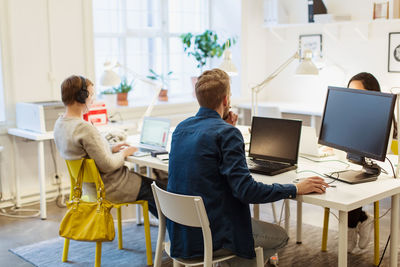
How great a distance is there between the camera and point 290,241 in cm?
365

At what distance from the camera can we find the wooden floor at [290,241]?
3330 millimetres

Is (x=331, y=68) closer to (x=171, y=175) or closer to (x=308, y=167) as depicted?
(x=308, y=167)

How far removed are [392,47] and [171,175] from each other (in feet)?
11.5

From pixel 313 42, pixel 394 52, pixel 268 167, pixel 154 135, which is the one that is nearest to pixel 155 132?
→ pixel 154 135

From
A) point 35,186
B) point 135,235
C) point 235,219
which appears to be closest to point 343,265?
point 235,219

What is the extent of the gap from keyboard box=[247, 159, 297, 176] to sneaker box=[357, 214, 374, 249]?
2.53 ft

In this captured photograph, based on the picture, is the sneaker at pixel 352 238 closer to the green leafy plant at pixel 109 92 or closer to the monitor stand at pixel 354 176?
the monitor stand at pixel 354 176

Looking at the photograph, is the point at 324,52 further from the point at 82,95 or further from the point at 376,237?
the point at 82,95

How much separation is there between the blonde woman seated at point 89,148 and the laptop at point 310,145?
0.98m

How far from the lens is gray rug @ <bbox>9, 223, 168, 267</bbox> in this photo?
334 centimetres

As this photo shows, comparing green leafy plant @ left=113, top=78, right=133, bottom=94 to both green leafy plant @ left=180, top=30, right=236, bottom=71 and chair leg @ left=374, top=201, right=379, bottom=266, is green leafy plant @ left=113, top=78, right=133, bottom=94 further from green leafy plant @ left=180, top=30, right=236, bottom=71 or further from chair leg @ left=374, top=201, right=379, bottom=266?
chair leg @ left=374, top=201, right=379, bottom=266

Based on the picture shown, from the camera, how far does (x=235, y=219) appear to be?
2.32 meters

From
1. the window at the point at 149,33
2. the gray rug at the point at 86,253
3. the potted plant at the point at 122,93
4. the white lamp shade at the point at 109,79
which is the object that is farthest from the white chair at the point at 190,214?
the window at the point at 149,33

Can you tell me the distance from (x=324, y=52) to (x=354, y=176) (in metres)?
3.30
